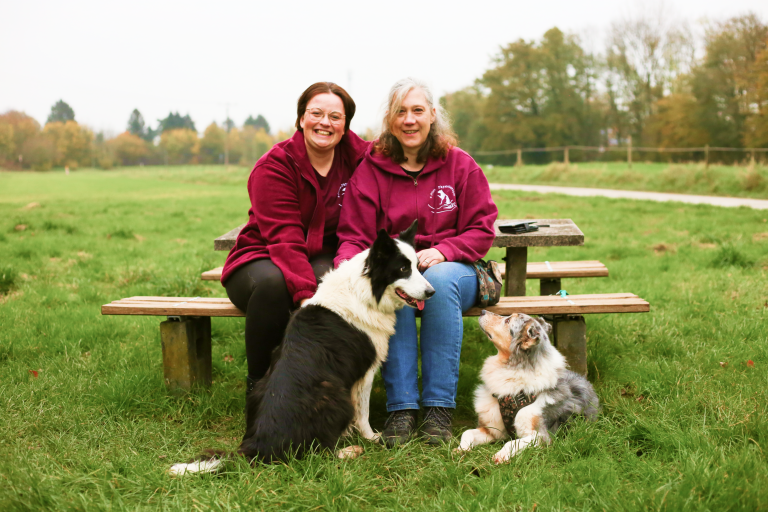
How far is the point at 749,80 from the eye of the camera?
25.5m

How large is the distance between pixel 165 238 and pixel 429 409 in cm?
784

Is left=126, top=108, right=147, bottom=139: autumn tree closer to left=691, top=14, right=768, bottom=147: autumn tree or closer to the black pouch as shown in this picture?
left=691, top=14, right=768, bottom=147: autumn tree

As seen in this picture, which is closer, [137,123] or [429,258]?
[429,258]

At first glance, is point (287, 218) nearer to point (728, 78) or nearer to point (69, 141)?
point (69, 141)

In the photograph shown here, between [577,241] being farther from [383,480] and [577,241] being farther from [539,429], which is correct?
[383,480]

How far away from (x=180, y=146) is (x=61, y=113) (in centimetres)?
4349

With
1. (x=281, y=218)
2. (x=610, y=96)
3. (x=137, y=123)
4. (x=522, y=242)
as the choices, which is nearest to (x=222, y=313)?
A: (x=281, y=218)

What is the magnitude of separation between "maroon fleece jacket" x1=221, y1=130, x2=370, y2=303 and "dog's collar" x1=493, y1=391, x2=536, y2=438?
4.24 ft

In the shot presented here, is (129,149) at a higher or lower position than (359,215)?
higher

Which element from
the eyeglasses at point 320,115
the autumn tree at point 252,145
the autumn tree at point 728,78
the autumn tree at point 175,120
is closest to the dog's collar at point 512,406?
the eyeglasses at point 320,115

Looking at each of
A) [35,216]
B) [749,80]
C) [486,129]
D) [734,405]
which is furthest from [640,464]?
[486,129]

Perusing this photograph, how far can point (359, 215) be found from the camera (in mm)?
3533

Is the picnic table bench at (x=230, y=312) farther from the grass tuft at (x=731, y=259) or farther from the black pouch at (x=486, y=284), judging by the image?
the grass tuft at (x=731, y=259)

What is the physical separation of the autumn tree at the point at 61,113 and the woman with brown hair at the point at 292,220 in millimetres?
15160
